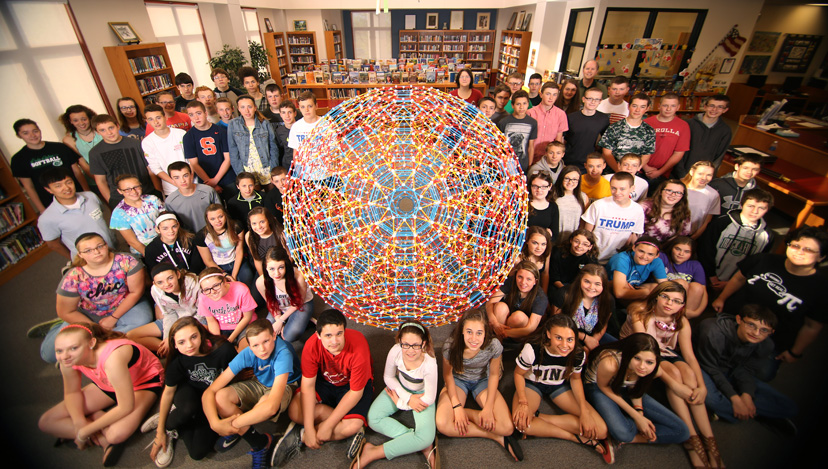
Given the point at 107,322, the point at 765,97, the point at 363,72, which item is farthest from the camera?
the point at 765,97

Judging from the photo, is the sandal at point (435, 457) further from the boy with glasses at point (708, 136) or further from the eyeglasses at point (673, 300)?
the boy with glasses at point (708, 136)

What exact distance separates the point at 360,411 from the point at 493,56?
562 inches

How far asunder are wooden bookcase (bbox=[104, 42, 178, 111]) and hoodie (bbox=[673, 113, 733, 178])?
8.63m

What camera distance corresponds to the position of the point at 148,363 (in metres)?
2.49

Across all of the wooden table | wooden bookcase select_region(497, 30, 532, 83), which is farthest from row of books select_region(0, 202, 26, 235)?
wooden bookcase select_region(497, 30, 532, 83)

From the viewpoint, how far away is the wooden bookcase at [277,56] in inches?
439

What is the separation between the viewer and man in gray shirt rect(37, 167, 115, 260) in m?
3.01

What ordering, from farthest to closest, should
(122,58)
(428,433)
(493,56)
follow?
(493,56)
(122,58)
(428,433)

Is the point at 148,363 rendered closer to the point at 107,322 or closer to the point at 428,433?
the point at 107,322

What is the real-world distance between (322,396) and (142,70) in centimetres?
759

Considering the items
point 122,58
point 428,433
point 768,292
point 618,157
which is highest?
point 122,58

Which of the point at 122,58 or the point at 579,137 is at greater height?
the point at 122,58

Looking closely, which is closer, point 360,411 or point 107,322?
point 360,411

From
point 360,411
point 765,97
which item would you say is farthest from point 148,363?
point 765,97
